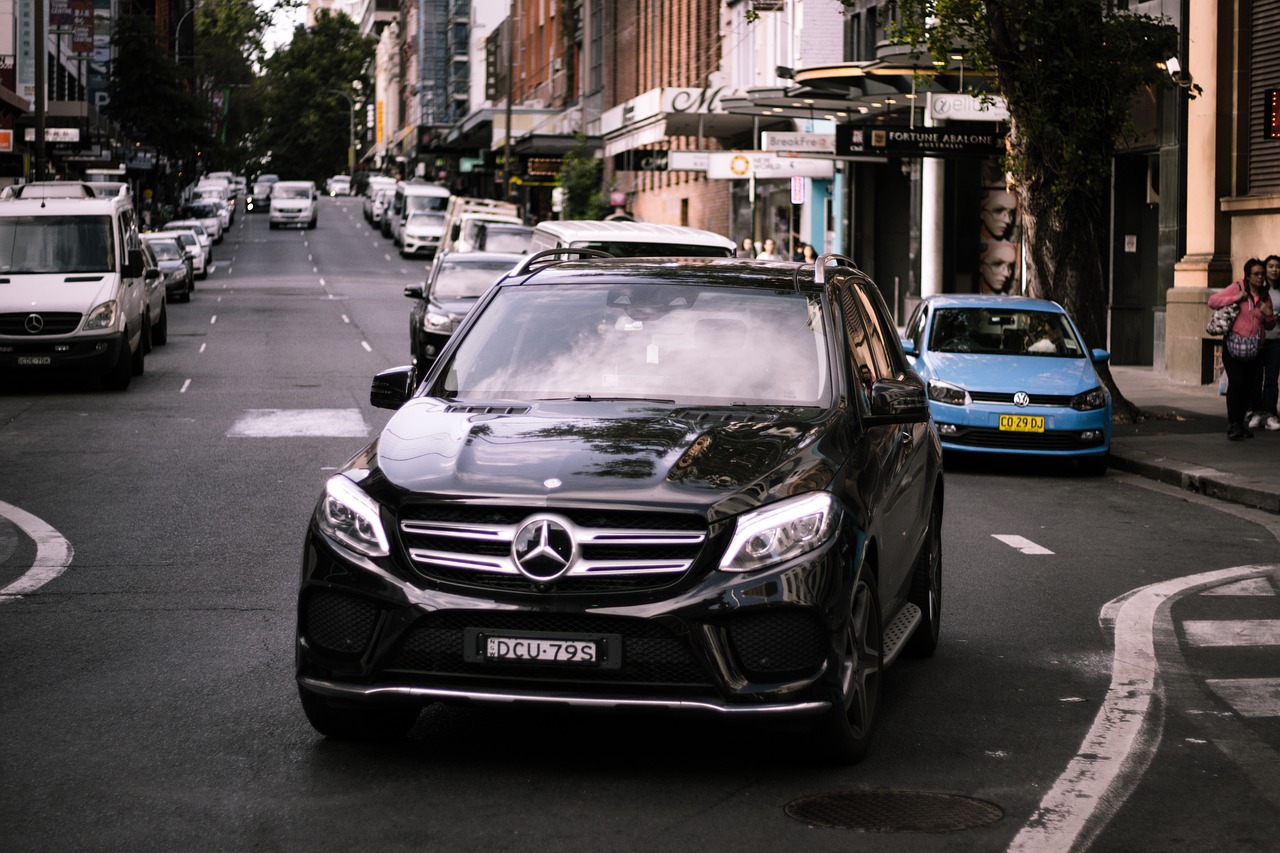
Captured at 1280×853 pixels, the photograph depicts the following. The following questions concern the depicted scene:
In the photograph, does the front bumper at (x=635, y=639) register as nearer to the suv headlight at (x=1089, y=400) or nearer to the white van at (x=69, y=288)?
the suv headlight at (x=1089, y=400)

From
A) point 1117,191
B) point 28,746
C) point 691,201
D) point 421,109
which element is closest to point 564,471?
point 28,746

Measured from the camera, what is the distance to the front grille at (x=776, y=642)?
18.6 ft

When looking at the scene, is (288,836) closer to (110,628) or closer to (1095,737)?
(1095,737)

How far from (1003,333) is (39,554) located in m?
9.74

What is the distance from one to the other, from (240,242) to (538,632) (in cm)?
7820

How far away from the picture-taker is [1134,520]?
13312 millimetres

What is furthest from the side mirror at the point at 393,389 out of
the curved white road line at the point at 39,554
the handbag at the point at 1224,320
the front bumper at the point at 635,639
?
the handbag at the point at 1224,320

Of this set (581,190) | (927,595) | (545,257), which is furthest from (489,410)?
(581,190)

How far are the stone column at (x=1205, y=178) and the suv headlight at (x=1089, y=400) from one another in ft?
30.6

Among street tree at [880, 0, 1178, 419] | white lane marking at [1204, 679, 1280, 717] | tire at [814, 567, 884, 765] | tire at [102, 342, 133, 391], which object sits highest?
street tree at [880, 0, 1178, 419]

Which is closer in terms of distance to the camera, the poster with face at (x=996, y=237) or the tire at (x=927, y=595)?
the tire at (x=927, y=595)

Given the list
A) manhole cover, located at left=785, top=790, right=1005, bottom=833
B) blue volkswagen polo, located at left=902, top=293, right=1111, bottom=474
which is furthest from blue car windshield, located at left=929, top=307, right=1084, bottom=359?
manhole cover, located at left=785, top=790, right=1005, bottom=833

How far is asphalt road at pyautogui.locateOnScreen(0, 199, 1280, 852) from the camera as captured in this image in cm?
545

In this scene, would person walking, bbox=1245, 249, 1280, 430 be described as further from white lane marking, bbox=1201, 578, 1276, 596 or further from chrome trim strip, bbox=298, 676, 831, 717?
chrome trim strip, bbox=298, 676, 831, 717
